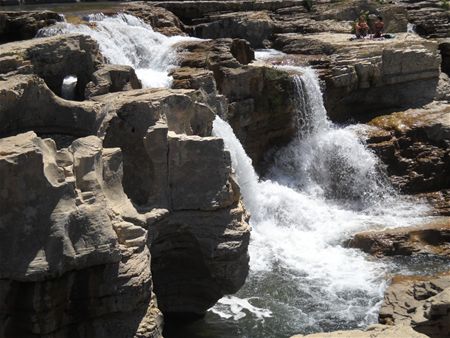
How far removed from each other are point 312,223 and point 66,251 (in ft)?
32.6

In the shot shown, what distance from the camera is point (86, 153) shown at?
8.77 meters

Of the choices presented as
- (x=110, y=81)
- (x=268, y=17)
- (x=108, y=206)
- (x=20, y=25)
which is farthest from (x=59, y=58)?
(x=268, y=17)

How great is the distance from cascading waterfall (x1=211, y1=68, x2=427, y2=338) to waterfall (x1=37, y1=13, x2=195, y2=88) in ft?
12.4

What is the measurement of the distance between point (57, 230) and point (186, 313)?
184 inches

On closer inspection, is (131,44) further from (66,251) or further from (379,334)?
(379,334)

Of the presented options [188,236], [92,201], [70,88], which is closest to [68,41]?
[70,88]

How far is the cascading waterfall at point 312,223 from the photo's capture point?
12914mm

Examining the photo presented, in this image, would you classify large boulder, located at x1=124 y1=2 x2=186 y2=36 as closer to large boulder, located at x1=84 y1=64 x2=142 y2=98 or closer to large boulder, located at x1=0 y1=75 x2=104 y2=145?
large boulder, located at x1=84 y1=64 x2=142 y2=98

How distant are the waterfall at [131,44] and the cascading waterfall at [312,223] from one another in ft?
12.4

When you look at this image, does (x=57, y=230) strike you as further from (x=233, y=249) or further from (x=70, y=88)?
(x=70, y=88)

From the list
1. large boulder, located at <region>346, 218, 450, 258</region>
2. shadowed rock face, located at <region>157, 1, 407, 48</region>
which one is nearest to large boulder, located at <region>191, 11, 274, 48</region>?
shadowed rock face, located at <region>157, 1, 407, 48</region>

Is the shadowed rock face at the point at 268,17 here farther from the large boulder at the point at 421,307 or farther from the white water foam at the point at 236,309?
the large boulder at the point at 421,307

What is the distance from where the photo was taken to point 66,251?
312 inches

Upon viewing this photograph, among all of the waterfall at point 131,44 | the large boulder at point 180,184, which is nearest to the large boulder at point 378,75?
the waterfall at point 131,44
